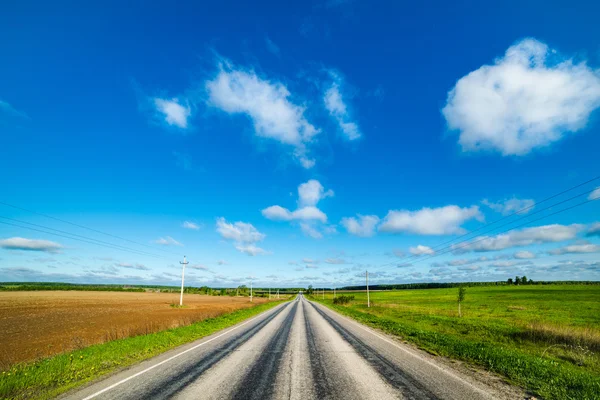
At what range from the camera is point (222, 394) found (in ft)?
21.1

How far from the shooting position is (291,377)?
310 inches

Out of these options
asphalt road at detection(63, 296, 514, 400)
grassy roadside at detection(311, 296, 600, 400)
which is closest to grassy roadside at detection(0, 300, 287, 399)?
asphalt road at detection(63, 296, 514, 400)

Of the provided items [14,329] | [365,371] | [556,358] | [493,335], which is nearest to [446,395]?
[365,371]

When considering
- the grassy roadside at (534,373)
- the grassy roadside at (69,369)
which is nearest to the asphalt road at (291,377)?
the grassy roadside at (69,369)

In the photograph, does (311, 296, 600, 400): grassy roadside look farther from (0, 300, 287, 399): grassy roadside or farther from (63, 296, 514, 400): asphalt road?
(0, 300, 287, 399): grassy roadside

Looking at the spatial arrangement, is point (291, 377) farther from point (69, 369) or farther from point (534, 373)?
point (534, 373)

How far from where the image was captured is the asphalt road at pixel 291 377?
6523 mm

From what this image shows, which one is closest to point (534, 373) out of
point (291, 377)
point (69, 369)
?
point (291, 377)

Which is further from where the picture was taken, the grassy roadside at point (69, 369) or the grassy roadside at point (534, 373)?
the grassy roadside at point (69, 369)

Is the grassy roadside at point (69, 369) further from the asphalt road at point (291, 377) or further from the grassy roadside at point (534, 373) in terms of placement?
the grassy roadside at point (534, 373)

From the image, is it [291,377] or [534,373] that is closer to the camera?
[291,377]

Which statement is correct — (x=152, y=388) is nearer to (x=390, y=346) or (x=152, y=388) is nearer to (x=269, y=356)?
(x=269, y=356)

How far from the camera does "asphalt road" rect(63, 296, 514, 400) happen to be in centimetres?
652

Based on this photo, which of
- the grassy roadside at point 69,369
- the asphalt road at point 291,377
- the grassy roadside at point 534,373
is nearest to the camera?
the asphalt road at point 291,377
